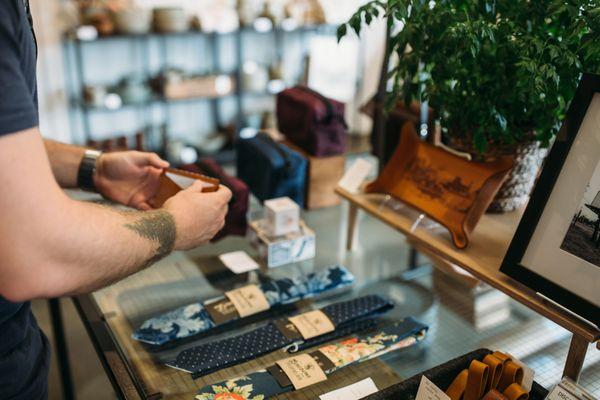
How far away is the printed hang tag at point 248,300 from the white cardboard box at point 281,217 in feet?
0.69

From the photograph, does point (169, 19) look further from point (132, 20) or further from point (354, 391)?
point (354, 391)

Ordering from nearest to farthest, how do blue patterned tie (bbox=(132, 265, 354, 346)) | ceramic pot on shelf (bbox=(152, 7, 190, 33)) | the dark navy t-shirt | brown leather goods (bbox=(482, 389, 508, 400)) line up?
the dark navy t-shirt < brown leather goods (bbox=(482, 389, 508, 400)) < blue patterned tie (bbox=(132, 265, 354, 346)) < ceramic pot on shelf (bbox=(152, 7, 190, 33))

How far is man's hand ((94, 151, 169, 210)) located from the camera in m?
1.45

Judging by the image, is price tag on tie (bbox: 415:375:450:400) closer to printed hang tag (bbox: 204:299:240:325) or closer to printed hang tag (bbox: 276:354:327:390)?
printed hang tag (bbox: 276:354:327:390)

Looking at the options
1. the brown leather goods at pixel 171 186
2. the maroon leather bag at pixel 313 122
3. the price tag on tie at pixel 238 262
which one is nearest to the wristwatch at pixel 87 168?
the brown leather goods at pixel 171 186

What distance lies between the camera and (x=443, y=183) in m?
1.44

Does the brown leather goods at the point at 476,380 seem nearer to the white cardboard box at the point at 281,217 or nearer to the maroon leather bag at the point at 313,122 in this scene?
the white cardboard box at the point at 281,217

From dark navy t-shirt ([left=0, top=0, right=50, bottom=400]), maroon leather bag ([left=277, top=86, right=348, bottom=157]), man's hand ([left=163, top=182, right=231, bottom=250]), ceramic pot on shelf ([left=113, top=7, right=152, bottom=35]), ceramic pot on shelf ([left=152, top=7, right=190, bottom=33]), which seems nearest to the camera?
dark navy t-shirt ([left=0, top=0, right=50, bottom=400])

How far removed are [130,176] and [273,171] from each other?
58 centimetres

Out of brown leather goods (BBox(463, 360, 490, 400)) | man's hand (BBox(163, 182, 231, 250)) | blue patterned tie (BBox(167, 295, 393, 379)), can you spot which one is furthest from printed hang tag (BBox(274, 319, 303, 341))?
brown leather goods (BBox(463, 360, 490, 400))

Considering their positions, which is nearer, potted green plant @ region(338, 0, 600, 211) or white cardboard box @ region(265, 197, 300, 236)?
potted green plant @ region(338, 0, 600, 211)

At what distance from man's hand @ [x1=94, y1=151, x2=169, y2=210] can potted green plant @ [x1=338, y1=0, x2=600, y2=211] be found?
22.1 inches

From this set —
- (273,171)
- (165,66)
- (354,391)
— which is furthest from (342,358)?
(165,66)

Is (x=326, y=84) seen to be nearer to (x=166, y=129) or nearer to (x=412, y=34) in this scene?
(x=166, y=129)
